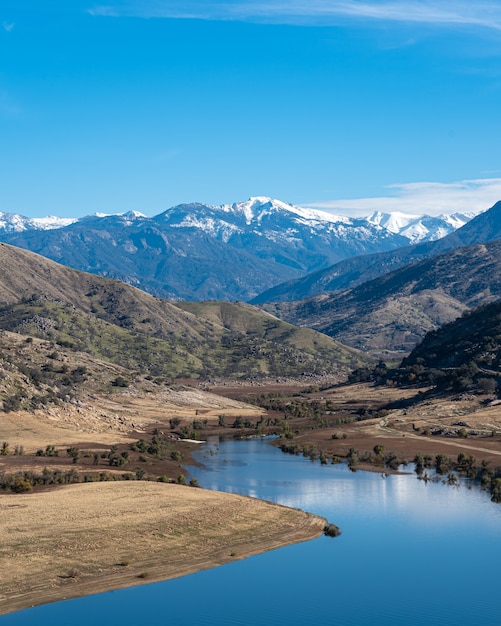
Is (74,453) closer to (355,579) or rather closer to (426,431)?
(355,579)

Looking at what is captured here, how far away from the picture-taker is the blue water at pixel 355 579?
2440 inches

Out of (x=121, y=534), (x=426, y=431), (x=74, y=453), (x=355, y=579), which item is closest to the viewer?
(x=355, y=579)

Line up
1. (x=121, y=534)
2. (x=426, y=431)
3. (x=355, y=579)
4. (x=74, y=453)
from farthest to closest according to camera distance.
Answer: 1. (x=426, y=431)
2. (x=74, y=453)
3. (x=121, y=534)
4. (x=355, y=579)

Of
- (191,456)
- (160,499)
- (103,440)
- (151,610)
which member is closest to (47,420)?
(103,440)

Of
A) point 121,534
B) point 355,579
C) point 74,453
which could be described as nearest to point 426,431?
point 74,453

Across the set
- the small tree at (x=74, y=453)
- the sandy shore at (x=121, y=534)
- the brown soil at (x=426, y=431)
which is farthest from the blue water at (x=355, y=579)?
the brown soil at (x=426, y=431)

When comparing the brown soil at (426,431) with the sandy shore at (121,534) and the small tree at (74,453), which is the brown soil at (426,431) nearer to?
the small tree at (74,453)

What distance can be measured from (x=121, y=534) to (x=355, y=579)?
2300cm

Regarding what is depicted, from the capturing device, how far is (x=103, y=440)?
14825cm

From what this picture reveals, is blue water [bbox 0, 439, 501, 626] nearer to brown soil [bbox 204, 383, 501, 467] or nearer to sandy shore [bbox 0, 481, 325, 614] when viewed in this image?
sandy shore [bbox 0, 481, 325, 614]

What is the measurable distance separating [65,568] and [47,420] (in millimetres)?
81917

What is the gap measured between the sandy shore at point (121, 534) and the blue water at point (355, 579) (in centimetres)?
222

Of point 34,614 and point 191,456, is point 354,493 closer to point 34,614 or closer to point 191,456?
point 191,456

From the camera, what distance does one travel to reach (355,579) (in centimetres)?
7131
